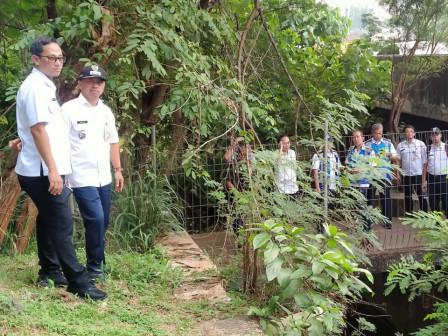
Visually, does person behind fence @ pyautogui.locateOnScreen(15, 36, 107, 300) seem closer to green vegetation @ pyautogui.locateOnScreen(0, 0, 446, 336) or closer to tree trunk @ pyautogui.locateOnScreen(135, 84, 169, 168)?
green vegetation @ pyautogui.locateOnScreen(0, 0, 446, 336)

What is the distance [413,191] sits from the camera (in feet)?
29.1

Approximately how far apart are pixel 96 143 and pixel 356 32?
842cm

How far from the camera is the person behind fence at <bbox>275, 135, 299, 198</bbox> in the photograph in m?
5.26

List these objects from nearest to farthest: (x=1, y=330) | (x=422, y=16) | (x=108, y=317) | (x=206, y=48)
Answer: (x=1, y=330) → (x=108, y=317) → (x=206, y=48) → (x=422, y=16)

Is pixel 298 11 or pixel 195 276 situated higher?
pixel 298 11

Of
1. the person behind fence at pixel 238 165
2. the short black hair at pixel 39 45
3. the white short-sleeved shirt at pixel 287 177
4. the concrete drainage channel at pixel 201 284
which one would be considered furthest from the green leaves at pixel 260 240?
the short black hair at pixel 39 45

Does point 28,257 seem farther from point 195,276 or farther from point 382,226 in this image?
point 382,226

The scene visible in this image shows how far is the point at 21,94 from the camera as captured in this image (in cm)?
425

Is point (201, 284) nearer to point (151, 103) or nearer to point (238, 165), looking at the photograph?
point (238, 165)

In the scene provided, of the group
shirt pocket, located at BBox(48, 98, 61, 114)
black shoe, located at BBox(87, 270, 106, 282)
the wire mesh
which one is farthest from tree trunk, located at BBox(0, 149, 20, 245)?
the wire mesh

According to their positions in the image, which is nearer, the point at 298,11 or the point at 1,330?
the point at 1,330

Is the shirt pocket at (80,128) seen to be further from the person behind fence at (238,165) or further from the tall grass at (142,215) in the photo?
the tall grass at (142,215)

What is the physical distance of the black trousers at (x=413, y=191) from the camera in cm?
863

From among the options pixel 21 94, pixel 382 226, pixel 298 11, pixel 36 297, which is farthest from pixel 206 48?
pixel 36 297
